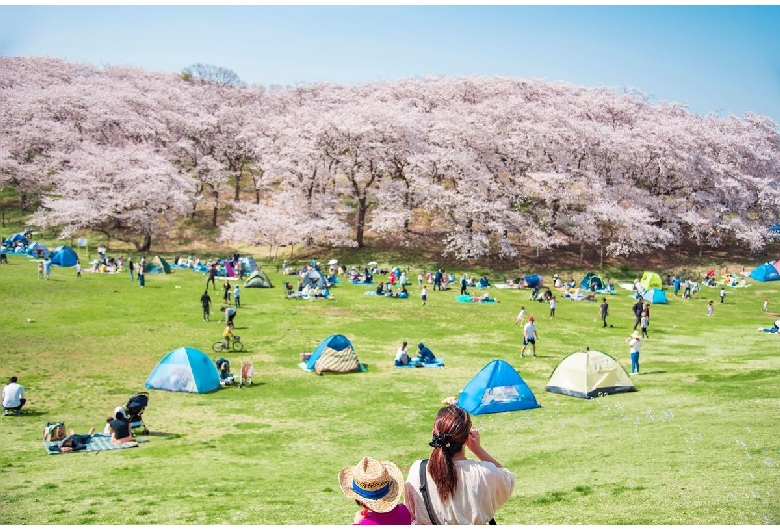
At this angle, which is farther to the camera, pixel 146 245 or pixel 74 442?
pixel 146 245

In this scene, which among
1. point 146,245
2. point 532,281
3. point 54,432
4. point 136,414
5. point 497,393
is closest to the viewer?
point 54,432

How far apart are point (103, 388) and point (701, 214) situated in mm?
56097

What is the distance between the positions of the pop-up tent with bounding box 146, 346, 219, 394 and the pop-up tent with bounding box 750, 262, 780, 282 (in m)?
47.7

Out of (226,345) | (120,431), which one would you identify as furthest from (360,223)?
(120,431)

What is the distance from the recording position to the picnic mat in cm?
1641

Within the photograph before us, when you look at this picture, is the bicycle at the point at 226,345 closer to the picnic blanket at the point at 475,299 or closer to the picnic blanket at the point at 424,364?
the picnic blanket at the point at 424,364

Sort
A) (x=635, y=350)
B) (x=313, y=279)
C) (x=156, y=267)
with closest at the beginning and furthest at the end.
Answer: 1. (x=635, y=350)
2. (x=313, y=279)
3. (x=156, y=267)

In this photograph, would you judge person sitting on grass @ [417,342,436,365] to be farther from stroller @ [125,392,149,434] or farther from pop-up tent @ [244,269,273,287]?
pop-up tent @ [244,269,273,287]

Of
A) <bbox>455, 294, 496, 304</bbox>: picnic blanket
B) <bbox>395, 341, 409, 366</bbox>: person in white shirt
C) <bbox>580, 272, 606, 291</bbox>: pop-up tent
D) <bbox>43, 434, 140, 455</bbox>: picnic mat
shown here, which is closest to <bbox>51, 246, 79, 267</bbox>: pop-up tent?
<bbox>455, 294, 496, 304</bbox>: picnic blanket

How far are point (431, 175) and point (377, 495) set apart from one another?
58010 mm

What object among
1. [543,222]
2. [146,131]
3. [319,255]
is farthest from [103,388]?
[146,131]

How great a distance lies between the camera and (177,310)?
3709 centimetres

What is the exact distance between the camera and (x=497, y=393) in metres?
20.6

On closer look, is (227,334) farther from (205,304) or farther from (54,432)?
(54,432)
